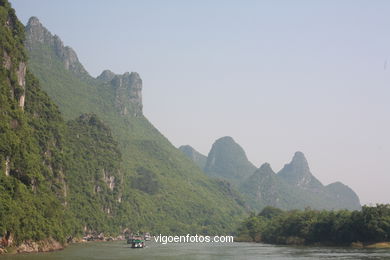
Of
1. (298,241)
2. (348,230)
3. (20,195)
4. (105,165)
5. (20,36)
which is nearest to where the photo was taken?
(20,195)

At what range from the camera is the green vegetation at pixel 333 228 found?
93.6 m

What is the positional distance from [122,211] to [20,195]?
→ 4090 inches

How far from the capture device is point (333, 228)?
105500 millimetres

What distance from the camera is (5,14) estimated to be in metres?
102

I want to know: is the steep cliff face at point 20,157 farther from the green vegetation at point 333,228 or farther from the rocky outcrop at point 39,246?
the green vegetation at point 333,228

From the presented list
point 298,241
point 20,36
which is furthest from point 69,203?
point 298,241

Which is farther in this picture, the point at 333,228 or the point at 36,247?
the point at 333,228

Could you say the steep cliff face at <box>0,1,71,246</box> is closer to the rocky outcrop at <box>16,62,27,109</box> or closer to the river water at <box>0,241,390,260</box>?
the rocky outcrop at <box>16,62,27,109</box>

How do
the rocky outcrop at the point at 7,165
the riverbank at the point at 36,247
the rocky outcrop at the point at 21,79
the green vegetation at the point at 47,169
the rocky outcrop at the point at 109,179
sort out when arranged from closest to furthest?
the riverbank at the point at 36,247
the rocky outcrop at the point at 7,165
the green vegetation at the point at 47,169
the rocky outcrop at the point at 21,79
the rocky outcrop at the point at 109,179

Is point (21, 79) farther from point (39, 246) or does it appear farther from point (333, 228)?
point (333, 228)

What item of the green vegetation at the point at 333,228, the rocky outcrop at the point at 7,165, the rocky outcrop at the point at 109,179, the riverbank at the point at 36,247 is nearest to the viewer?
the riverbank at the point at 36,247

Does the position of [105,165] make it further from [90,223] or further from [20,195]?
[20,195]

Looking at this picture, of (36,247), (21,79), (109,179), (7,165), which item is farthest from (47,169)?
(109,179)

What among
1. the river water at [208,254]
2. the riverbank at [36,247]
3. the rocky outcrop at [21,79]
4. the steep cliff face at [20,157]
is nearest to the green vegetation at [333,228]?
the river water at [208,254]
